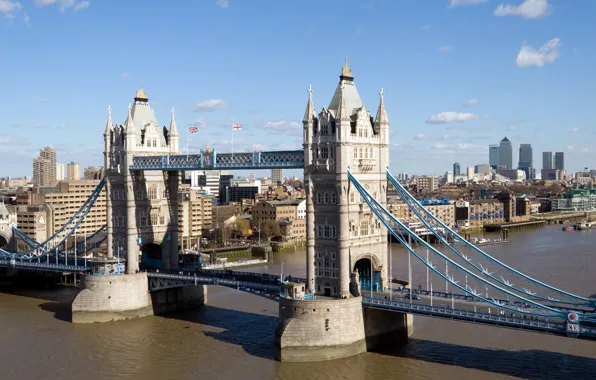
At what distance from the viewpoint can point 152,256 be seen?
225 ft

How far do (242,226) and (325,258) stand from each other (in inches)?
3221

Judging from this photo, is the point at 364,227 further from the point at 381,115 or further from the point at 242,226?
the point at 242,226

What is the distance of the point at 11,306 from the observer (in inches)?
2667

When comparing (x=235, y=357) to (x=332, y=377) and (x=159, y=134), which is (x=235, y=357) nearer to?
(x=332, y=377)

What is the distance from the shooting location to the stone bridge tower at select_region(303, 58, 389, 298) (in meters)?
48.6

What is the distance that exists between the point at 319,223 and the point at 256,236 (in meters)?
78.0

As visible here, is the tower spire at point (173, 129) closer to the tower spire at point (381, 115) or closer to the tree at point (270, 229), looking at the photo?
the tower spire at point (381, 115)

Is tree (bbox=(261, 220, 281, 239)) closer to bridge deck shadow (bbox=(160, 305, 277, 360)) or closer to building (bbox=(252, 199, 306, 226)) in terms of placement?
building (bbox=(252, 199, 306, 226))

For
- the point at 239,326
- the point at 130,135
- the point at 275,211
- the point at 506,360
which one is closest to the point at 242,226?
the point at 275,211

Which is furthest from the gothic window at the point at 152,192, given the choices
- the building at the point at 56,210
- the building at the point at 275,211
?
the building at the point at 275,211

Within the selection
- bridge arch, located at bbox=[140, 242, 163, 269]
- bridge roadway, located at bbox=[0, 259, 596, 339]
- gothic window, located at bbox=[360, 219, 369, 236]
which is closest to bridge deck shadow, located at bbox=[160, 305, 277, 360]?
bridge roadway, located at bbox=[0, 259, 596, 339]

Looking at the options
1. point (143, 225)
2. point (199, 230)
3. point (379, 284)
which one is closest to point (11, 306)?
point (143, 225)

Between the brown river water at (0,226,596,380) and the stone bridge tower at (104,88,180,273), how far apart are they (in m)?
7.54

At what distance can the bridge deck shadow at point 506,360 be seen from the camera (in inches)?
1623
